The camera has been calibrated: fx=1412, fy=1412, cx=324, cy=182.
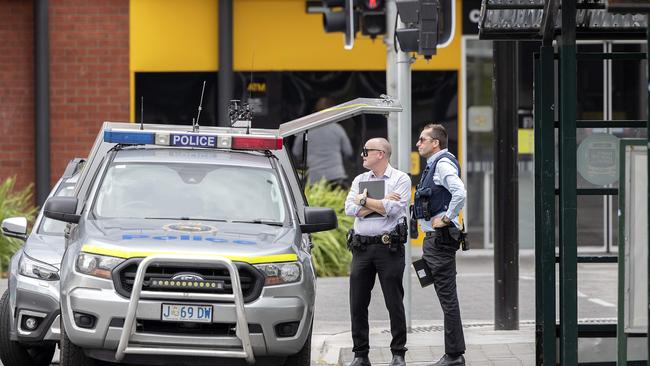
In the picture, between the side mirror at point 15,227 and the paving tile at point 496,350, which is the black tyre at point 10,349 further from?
the paving tile at point 496,350

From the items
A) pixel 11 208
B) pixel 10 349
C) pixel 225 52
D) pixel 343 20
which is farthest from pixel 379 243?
pixel 225 52

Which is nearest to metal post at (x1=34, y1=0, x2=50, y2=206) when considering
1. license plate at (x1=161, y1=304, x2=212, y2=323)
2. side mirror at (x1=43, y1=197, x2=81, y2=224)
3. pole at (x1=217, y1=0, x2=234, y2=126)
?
pole at (x1=217, y1=0, x2=234, y2=126)

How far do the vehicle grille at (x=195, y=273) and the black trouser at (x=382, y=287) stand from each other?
1382 mm

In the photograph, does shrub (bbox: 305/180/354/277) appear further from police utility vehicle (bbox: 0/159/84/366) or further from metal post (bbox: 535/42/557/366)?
metal post (bbox: 535/42/557/366)

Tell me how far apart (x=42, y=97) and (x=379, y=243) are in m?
11.2

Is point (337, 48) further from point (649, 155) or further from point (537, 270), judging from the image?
point (649, 155)

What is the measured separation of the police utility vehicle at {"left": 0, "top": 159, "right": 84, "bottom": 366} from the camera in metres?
10.1

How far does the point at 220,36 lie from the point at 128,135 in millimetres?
10255

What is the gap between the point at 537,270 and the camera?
29.3 ft

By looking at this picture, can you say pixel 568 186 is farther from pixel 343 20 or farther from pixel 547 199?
pixel 343 20

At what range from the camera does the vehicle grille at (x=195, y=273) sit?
29.8 ft

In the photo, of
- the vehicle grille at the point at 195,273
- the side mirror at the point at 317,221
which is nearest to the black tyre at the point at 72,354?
the vehicle grille at the point at 195,273

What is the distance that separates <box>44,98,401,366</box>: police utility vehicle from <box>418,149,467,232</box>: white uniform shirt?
2.63 ft

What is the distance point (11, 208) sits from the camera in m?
18.4
